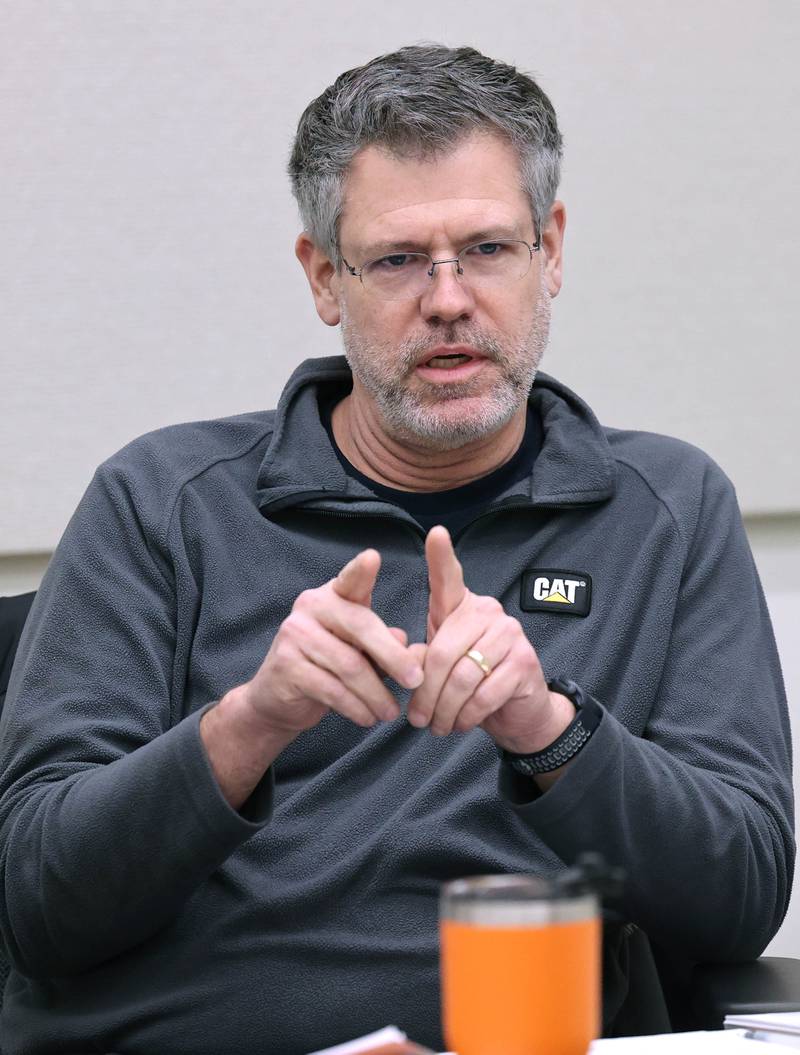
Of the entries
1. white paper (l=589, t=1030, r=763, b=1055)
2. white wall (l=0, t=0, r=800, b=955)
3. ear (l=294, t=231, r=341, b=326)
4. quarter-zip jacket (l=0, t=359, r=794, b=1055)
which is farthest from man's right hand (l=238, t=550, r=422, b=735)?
white wall (l=0, t=0, r=800, b=955)

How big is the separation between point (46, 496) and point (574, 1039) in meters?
1.54

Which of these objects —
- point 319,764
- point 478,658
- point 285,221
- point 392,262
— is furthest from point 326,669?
point 285,221

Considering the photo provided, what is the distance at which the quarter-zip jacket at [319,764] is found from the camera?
49.3 inches

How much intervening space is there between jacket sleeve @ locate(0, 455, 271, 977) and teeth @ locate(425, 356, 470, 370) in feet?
1.20

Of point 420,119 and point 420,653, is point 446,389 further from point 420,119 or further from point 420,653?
point 420,653

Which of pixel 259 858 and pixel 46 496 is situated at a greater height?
pixel 46 496

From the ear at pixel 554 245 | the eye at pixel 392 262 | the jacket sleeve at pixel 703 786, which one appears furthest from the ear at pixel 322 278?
the jacket sleeve at pixel 703 786

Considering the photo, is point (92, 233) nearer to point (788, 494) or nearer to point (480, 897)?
point (788, 494)

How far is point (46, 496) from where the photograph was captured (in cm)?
208

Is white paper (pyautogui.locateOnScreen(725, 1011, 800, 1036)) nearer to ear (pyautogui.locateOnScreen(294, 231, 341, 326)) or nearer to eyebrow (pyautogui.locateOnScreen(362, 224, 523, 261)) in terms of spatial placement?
eyebrow (pyautogui.locateOnScreen(362, 224, 523, 261))

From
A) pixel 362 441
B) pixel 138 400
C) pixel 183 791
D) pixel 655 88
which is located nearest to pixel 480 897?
pixel 183 791

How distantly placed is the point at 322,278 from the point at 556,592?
1.70 ft

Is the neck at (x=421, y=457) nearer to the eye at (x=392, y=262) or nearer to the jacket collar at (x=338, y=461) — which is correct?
the jacket collar at (x=338, y=461)

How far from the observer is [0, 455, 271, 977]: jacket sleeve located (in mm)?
1216
